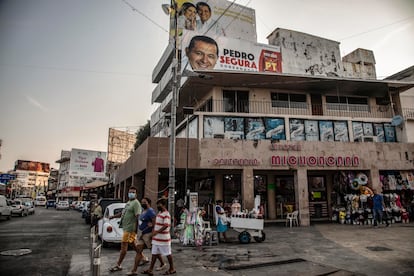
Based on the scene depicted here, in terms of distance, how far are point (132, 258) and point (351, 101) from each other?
822 inches

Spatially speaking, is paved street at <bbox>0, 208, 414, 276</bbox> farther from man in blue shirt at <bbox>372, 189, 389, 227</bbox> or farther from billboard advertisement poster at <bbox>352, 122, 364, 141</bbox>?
billboard advertisement poster at <bbox>352, 122, 364, 141</bbox>

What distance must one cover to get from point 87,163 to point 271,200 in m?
39.9

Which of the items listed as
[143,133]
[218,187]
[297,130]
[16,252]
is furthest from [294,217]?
[143,133]

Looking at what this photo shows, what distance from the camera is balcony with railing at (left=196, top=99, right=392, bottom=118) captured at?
1991cm

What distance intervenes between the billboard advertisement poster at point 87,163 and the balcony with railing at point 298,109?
35.6 meters

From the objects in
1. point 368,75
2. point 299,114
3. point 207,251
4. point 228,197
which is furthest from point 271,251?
point 368,75

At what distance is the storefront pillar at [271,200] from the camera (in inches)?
816

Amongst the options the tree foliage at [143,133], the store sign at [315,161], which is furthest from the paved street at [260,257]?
the tree foliage at [143,133]

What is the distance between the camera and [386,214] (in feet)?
50.8

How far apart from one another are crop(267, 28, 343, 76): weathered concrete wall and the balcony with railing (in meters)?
9.57

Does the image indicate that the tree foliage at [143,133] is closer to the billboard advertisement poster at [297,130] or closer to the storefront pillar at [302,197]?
the billboard advertisement poster at [297,130]

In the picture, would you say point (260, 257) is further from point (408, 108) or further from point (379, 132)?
point (408, 108)

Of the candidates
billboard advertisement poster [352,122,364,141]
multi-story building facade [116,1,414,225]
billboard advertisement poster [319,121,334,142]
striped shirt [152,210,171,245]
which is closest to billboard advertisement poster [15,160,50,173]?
multi-story building facade [116,1,414,225]

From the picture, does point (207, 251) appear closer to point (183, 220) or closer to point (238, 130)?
point (183, 220)
